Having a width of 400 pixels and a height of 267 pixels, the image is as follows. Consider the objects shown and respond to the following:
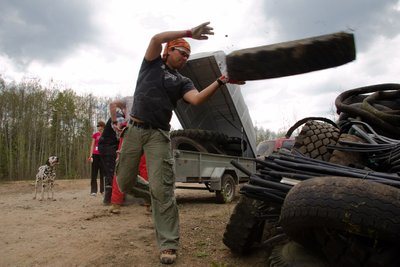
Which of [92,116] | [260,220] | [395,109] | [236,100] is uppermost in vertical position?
[92,116]

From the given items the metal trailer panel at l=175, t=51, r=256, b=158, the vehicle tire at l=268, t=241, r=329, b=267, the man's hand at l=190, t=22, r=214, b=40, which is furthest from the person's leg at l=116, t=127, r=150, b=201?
the metal trailer panel at l=175, t=51, r=256, b=158

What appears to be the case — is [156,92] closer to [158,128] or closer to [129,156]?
[158,128]

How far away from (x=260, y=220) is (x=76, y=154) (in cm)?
2674

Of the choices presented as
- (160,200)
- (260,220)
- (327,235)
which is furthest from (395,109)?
(160,200)

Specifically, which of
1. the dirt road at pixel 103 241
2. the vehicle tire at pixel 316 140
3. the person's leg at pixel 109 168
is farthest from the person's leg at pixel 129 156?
the person's leg at pixel 109 168

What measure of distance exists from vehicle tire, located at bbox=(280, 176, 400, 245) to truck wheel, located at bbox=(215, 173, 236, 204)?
5.77 m

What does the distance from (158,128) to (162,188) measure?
23.4 inches

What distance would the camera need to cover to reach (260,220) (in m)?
3.13

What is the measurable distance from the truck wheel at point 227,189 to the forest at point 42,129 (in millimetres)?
20211

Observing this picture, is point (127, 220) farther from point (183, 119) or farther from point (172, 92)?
point (183, 119)

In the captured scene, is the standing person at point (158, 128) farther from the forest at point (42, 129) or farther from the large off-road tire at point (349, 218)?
the forest at point (42, 129)

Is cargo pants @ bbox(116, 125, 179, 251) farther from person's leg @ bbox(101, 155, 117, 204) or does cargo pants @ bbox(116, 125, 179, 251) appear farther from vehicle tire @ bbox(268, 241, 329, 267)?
person's leg @ bbox(101, 155, 117, 204)

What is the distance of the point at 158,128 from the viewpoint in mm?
3619

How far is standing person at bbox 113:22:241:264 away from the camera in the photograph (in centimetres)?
348
